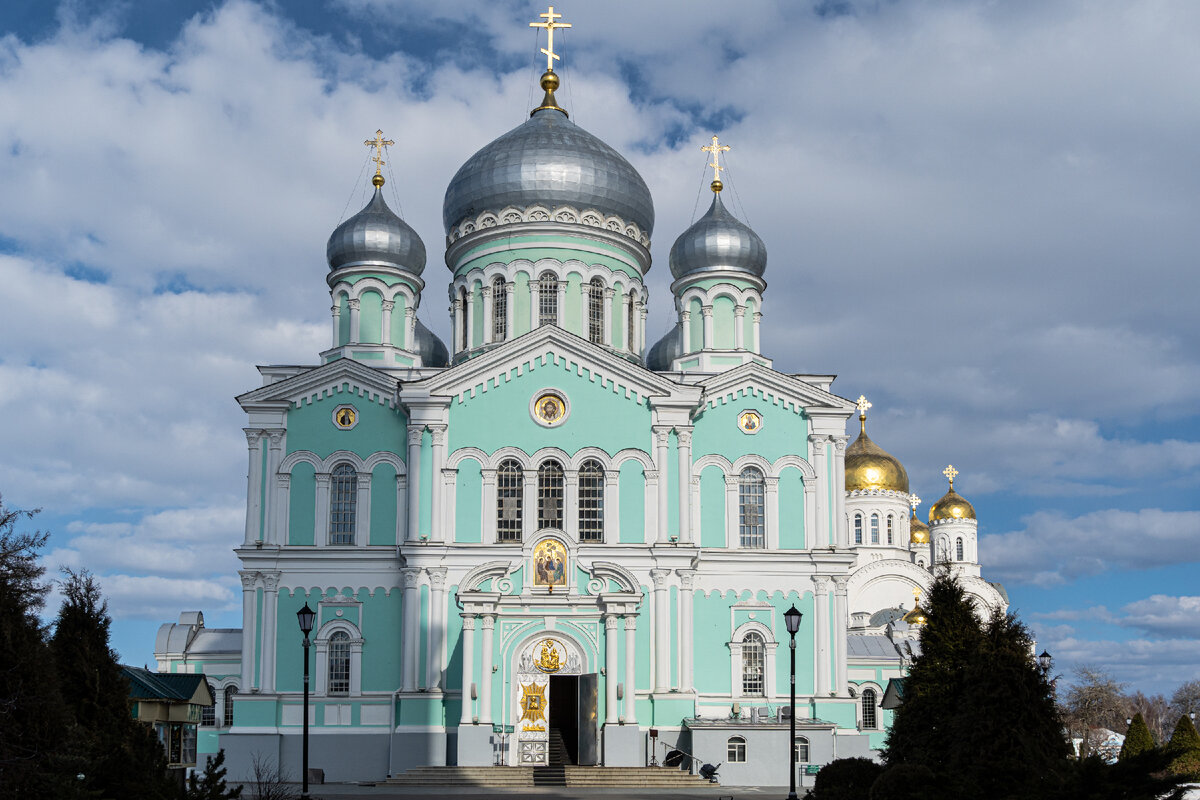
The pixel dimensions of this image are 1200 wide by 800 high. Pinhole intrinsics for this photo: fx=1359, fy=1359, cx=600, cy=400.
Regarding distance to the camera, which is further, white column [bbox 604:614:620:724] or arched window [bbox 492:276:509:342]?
arched window [bbox 492:276:509:342]

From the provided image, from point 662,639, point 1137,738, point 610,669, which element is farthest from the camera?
point 662,639

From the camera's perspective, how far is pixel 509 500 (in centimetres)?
3281

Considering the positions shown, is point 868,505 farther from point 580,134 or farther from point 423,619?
point 423,619

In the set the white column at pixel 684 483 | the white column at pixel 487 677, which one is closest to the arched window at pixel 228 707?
the white column at pixel 487 677

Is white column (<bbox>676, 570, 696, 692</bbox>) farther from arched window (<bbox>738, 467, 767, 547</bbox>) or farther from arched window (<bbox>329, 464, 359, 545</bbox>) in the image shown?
arched window (<bbox>329, 464, 359, 545</bbox>)

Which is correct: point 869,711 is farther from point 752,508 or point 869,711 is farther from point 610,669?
→ point 610,669

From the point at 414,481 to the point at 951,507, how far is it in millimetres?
40570

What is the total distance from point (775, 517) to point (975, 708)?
18759 millimetres

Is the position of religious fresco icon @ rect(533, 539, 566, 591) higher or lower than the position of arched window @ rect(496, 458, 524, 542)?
lower

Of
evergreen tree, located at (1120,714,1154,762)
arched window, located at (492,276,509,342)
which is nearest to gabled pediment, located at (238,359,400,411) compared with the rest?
arched window, located at (492,276,509,342)

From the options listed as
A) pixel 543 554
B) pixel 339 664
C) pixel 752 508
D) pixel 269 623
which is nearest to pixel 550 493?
pixel 543 554

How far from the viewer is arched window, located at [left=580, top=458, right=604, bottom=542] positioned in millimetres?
32656

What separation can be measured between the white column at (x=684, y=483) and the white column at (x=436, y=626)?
5.79 meters

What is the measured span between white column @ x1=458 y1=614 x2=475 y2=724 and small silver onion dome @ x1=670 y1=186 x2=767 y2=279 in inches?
518
